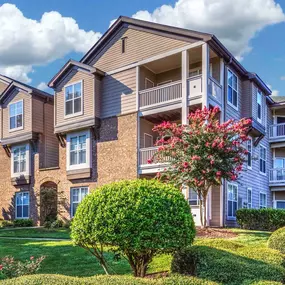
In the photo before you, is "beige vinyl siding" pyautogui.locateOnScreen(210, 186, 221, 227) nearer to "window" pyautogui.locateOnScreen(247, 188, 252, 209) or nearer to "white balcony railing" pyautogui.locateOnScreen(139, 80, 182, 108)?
"window" pyautogui.locateOnScreen(247, 188, 252, 209)

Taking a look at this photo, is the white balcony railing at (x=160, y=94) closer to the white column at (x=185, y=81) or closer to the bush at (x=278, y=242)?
the white column at (x=185, y=81)

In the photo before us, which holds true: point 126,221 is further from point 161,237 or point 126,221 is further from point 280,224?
point 280,224

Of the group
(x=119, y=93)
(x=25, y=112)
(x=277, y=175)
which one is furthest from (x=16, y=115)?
(x=277, y=175)

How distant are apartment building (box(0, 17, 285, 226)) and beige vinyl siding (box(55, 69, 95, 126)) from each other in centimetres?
6

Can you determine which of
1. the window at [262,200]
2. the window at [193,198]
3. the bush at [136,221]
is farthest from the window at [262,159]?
the bush at [136,221]

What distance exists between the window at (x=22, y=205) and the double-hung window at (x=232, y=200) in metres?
13.1

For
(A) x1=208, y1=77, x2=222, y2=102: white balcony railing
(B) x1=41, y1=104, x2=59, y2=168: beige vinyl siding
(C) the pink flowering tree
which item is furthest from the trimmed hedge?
(B) x1=41, y1=104, x2=59, y2=168: beige vinyl siding

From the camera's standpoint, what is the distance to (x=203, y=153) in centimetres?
1489

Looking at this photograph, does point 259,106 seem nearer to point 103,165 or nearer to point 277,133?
point 277,133

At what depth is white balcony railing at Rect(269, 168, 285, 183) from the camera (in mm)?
27223

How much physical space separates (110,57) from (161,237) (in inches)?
692

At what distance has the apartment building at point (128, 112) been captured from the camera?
19672mm

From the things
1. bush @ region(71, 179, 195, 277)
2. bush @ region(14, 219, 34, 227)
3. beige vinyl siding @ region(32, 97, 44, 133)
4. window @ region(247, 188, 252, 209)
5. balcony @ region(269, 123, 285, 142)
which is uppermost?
beige vinyl siding @ region(32, 97, 44, 133)

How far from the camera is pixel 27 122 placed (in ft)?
83.9
